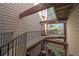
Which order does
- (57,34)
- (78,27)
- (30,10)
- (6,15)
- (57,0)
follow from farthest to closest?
(30,10) → (6,15) → (78,27) → (57,34) → (57,0)

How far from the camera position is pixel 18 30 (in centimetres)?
283

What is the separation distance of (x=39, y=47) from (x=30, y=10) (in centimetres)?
75

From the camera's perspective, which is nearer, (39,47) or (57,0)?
(57,0)

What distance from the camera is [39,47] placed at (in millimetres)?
2605

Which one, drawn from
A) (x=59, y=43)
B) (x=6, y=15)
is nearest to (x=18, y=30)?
(x=6, y=15)

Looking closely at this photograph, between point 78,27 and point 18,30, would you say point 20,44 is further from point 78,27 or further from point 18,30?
A: point 78,27

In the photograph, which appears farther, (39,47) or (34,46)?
(34,46)

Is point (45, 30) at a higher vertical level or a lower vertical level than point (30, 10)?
lower

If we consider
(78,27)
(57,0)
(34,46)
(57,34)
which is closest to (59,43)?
(57,34)

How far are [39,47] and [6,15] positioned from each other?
88 cm

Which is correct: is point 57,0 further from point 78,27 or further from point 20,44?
point 20,44

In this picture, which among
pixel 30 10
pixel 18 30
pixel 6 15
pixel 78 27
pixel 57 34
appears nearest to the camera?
pixel 57 34

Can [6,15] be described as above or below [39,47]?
above

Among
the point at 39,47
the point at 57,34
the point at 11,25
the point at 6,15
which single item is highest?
the point at 6,15
